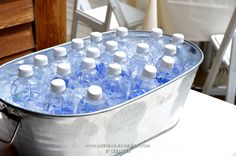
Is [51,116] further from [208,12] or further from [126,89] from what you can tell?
[208,12]

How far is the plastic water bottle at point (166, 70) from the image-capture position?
0.67m

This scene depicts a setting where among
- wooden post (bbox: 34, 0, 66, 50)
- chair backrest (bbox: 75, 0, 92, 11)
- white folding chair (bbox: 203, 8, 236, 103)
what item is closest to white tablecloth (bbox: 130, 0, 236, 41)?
white folding chair (bbox: 203, 8, 236, 103)

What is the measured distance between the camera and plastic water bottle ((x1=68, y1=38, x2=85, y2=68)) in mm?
713

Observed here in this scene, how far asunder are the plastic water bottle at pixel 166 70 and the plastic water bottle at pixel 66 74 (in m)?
0.17

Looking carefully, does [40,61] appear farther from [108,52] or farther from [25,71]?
[108,52]

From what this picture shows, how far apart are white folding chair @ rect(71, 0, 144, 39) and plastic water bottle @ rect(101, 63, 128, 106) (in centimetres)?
98

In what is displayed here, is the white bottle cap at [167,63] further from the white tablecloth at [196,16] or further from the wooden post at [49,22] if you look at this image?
the white tablecloth at [196,16]

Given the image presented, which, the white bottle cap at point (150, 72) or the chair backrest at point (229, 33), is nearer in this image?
the white bottle cap at point (150, 72)

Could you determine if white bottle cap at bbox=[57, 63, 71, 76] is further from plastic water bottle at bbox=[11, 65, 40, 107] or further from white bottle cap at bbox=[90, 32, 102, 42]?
white bottle cap at bbox=[90, 32, 102, 42]

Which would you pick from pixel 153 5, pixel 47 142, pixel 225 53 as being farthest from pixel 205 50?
pixel 47 142

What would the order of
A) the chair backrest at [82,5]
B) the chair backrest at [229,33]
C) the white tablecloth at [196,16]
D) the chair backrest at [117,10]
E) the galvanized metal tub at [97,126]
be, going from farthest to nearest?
the chair backrest at [82,5] → the chair backrest at [117,10] → the white tablecloth at [196,16] → the chair backrest at [229,33] → the galvanized metal tub at [97,126]

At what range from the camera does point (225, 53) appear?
55.9 inches

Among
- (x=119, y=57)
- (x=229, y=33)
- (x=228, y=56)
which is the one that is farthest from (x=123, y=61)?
(x=228, y=56)

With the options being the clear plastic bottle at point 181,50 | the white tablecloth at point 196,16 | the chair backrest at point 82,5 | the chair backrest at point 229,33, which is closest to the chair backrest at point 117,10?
the white tablecloth at point 196,16
